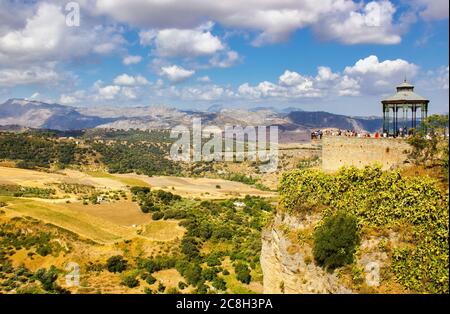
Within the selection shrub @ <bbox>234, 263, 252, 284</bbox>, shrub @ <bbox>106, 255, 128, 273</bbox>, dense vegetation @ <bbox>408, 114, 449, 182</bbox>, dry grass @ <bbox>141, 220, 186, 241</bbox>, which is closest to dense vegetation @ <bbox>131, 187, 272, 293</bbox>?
shrub @ <bbox>234, 263, 252, 284</bbox>

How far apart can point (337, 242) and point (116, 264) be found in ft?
98.3

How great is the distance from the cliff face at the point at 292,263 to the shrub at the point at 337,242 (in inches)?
24.7

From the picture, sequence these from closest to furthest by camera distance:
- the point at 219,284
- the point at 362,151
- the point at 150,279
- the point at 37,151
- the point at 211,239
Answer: the point at 362,151, the point at 219,284, the point at 150,279, the point at 211,239, the point at 37,151

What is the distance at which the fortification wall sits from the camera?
82.5ft

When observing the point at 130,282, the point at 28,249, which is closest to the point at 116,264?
the point at 130,282

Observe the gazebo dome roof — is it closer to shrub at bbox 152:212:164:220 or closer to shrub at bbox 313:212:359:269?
shrub at bbox 313:212:359:269

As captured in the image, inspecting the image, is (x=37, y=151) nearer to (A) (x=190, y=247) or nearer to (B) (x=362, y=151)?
(A) (x=190, y=247)

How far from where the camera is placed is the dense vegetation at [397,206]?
18.2 meters

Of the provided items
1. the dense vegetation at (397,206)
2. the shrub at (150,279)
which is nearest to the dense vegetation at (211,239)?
the shrub at (150,279)

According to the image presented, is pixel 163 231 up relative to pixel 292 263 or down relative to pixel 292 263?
down

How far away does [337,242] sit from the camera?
20484 millimetres

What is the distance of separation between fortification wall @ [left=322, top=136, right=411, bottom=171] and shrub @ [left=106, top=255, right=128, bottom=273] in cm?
2532

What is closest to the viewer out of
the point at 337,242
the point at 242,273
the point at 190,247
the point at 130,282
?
the point at 337,242
